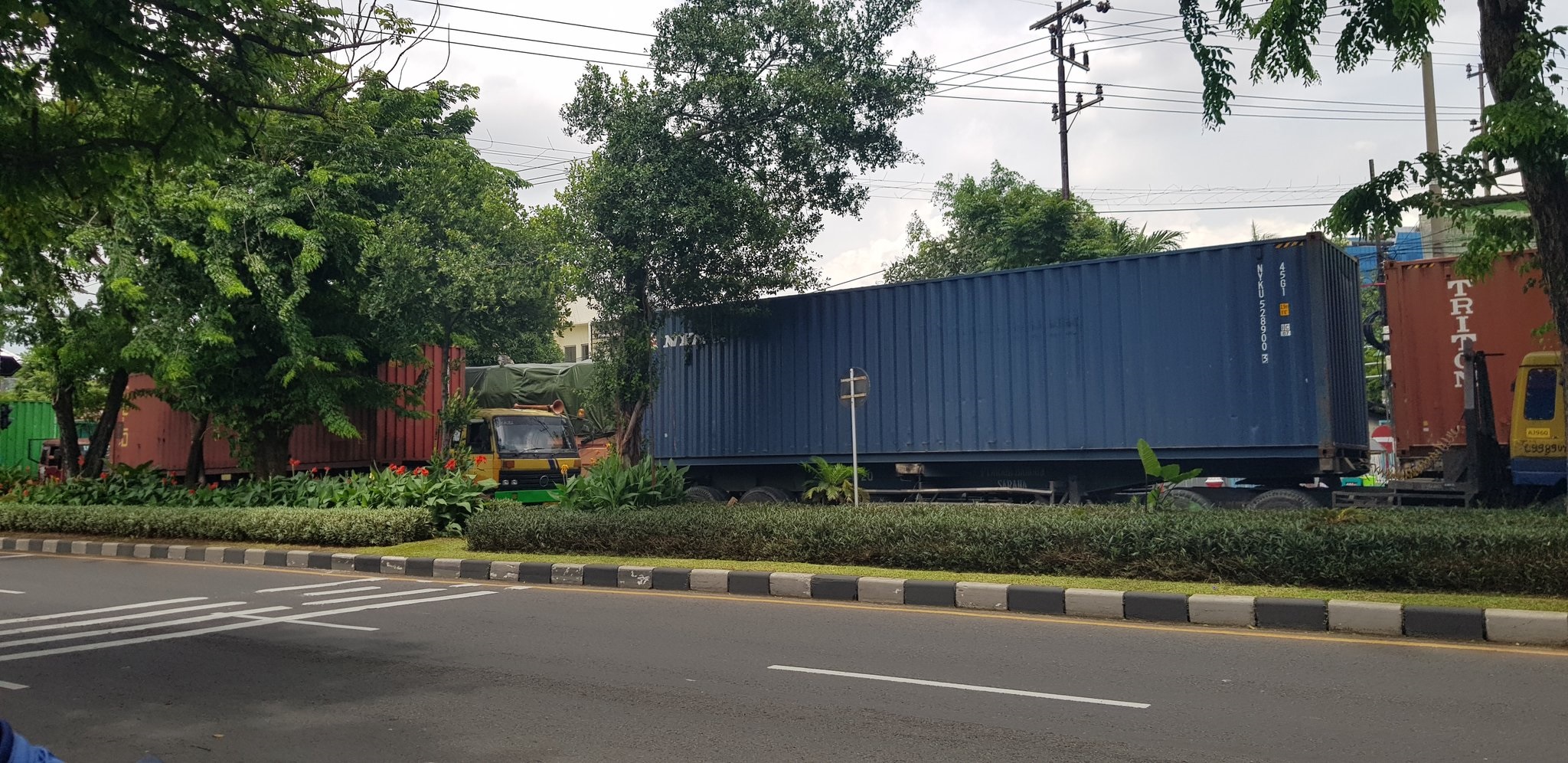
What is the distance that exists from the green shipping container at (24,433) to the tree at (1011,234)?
23.7m

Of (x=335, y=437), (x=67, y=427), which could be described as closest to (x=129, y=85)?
(x=335, y=437)

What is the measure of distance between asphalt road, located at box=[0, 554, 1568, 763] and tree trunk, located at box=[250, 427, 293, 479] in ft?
31.1

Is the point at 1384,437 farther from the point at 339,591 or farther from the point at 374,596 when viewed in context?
the point at 339,591

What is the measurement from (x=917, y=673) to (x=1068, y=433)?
7687 mm

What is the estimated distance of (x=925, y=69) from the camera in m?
15.7

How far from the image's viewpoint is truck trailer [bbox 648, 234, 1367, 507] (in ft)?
39.5

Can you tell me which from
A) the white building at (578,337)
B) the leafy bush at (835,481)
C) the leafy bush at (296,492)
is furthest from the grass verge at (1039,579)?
the white building at (578,337)

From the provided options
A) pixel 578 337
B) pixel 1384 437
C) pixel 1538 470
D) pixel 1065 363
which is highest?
pixel 578 337

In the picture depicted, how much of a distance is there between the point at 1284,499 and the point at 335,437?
16.2m

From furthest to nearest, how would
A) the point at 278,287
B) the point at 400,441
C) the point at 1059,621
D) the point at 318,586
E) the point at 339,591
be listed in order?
the point at 400,441 < the point at 278,287 < the point at 318,586 < the point at 339,591 < the point at 1059,621

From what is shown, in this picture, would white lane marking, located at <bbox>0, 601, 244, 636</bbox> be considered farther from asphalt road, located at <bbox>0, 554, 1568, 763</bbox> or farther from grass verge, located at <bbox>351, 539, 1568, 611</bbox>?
grass verge, located at <bbox>351, 539, 1568, 611</bbox>

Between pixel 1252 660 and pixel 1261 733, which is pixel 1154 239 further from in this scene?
pixel 1261 733

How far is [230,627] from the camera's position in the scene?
27.4 feet

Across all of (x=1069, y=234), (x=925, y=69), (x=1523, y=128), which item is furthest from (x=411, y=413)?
(x=1523, y=128)
